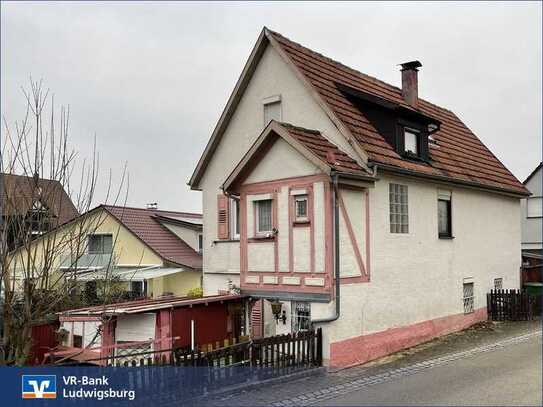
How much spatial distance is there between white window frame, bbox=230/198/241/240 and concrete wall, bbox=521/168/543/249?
2524cm

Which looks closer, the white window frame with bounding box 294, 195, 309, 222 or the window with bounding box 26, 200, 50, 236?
the window with bounding box 26, 200, 50, 236

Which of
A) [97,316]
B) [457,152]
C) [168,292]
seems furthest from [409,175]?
[168,292]

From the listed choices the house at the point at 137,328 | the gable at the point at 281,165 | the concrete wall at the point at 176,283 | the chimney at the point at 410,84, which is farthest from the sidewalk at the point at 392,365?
the concrete wall at the point at 176,283

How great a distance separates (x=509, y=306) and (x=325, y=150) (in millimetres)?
9909

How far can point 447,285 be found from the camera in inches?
719

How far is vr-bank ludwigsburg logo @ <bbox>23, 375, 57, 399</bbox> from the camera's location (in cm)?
1008

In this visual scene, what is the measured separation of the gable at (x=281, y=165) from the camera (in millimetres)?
14794

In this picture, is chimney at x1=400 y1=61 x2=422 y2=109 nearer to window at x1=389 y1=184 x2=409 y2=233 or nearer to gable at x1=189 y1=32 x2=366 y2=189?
window at x1=389 y1=184 x2=409 y2=233

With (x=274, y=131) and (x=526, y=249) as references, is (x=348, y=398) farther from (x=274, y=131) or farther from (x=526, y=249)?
(x=526, y=249)

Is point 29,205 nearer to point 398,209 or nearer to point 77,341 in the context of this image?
point 77,341

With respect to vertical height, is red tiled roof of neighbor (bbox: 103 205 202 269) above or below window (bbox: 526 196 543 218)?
below

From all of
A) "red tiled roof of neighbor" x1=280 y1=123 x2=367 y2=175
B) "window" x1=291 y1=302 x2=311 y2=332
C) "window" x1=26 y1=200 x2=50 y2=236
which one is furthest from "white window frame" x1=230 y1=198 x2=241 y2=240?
"window" x1=26 y1=200 x2=50 y2=236

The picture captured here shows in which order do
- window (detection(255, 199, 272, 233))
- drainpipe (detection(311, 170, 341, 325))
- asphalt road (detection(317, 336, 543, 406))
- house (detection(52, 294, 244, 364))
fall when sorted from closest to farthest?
asphalt road (detection(317, 336, 543, 406)), house (detection(52, 294, 244, 364)), drainpipe (detection(311, 170, 341, 325)), window (detection(255, 199, 272, 233))

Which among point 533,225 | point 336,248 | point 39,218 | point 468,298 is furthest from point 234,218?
point 533,225
